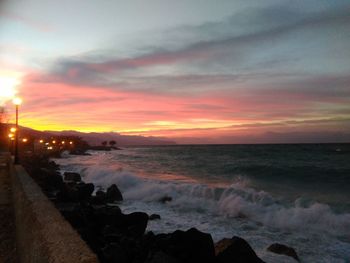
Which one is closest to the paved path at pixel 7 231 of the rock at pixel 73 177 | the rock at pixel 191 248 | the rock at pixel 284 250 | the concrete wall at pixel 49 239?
the concrete wall at pixel 49 239

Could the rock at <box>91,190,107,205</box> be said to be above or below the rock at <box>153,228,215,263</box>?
below

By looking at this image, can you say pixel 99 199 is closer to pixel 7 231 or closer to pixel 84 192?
pixel 84 192

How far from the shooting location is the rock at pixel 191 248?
334 inches

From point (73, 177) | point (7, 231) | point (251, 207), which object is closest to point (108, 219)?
point (7, 231)

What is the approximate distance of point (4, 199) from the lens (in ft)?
34.0

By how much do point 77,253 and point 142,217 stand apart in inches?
359

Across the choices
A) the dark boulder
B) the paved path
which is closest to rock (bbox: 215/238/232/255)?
the dark boulder

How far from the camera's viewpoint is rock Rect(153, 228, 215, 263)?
848 centimetres

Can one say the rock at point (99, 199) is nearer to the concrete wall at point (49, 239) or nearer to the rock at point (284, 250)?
the rock at point (284, 250)

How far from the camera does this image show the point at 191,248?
863cm

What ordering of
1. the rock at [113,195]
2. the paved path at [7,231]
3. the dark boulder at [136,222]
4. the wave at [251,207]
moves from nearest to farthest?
the paved path at [7,231] < the dark boulder at [136,222] < the wave at [251,207] < the rock at [113,195]

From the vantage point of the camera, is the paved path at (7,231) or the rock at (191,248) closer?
the paved path at (7,231)

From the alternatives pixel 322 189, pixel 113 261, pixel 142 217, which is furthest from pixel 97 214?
pixel 322 189

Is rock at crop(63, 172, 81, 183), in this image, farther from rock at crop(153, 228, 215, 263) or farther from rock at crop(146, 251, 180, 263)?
rock at crop(146, 251, 180, 263)
